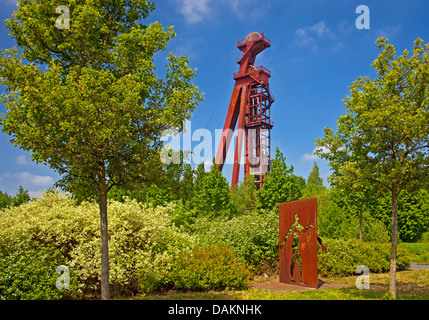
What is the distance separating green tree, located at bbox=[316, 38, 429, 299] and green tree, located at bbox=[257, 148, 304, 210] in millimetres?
19586

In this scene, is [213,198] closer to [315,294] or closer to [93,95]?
[315,294]

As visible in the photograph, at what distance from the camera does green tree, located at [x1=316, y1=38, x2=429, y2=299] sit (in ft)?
27.9

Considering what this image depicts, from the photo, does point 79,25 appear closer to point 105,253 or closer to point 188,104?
point 188,104

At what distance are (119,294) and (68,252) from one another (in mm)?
2173

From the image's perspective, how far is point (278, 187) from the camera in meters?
29.5

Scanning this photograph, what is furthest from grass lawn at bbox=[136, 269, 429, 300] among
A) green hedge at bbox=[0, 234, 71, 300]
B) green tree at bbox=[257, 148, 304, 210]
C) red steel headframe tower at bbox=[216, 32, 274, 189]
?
red steel headframe tower at bbox=[216, 32, 274, 189]

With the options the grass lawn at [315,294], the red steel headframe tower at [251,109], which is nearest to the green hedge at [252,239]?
the grass lawn at [315,294]

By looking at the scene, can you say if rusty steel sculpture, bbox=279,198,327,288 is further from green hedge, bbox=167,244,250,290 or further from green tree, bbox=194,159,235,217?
green tree, bbox=194,159,235,217

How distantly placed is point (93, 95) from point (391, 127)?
6.95 metres

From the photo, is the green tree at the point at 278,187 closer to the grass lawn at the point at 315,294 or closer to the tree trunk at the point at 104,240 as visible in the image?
the grass lawn at the point at 315,294

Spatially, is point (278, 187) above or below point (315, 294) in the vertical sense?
above

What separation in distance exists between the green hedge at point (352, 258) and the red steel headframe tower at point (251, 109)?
1029 inches

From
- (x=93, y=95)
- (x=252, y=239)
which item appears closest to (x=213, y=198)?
(x=252, y=239)

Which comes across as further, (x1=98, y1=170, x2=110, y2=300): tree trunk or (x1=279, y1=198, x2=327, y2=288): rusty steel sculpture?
(x1=279, y1=198, x2=327, y2=288): rusty steel sculpture
